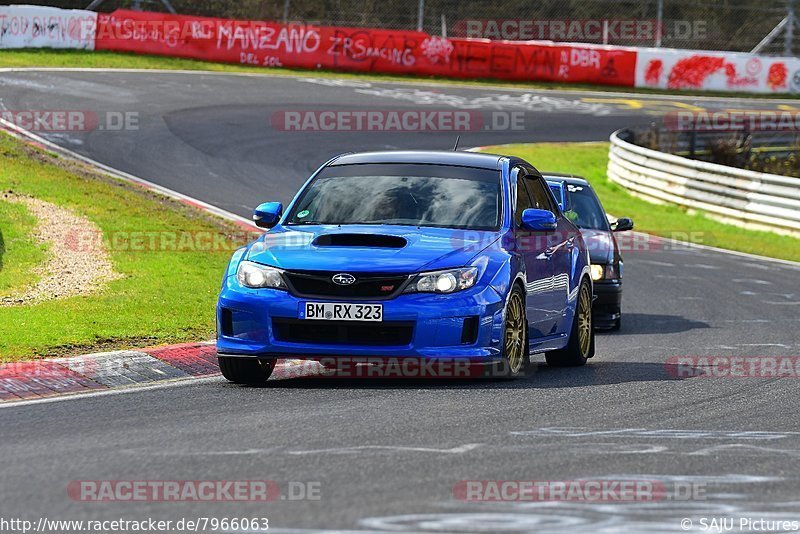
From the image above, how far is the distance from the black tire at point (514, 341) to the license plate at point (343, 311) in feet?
3.03

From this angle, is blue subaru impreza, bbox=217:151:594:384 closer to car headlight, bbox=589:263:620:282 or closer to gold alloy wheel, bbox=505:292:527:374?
gold alloy wheel, bbox=505:292:527:374

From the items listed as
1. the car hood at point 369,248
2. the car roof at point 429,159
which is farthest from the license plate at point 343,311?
the car roof at point 429,159

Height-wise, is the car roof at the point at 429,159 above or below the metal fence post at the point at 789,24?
above

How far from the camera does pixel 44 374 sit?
959 centimetres

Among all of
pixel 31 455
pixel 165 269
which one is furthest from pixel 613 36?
pixel 31 455

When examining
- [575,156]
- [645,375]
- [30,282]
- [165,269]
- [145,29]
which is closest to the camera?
[645,375]

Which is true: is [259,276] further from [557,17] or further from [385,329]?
[557,17]

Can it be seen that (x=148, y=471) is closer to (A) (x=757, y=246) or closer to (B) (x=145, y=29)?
(A) (x=757, y=246)

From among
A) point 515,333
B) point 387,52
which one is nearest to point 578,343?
point 515,333

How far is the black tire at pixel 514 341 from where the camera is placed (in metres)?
9.88

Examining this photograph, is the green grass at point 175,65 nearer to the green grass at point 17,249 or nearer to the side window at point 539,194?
the green grass at point 17,249

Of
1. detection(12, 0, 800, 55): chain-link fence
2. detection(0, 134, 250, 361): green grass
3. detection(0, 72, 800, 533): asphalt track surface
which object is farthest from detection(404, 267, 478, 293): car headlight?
detection(12, 0, 800, 55): chain-link fence

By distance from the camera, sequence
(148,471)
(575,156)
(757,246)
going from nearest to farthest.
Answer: (148,471) < (757,246) < (575,156)

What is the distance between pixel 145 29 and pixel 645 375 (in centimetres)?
3078
